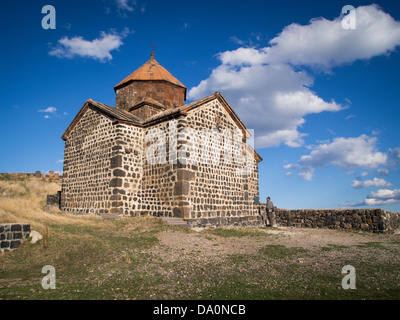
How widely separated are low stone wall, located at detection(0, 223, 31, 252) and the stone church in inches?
221

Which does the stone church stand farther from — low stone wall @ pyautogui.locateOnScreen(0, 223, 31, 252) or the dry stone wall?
low stone wall @ pyautogui.locateOnScreen(0, 223, 31, 252)

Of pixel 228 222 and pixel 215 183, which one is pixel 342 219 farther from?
pixel 215 183

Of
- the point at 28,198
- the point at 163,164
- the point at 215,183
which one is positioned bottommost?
the point at 28,198

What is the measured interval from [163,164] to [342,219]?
1044 centimetres

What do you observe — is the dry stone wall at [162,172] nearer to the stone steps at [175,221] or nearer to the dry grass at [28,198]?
the stone steps at [175,221]

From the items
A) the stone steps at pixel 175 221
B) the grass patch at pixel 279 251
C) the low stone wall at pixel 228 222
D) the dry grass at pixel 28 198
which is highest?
the dry grass at pixel 28 198

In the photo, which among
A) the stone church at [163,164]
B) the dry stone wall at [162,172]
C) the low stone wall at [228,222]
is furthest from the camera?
the stone church at [163,164]

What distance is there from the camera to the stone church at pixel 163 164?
42.1 ft

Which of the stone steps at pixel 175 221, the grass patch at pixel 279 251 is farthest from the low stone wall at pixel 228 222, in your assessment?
the grass patch at pixel 279 251

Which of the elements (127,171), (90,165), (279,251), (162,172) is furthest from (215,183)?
(90,165)

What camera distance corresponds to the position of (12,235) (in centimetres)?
715

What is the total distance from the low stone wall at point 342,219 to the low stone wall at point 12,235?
1395 centimetres
